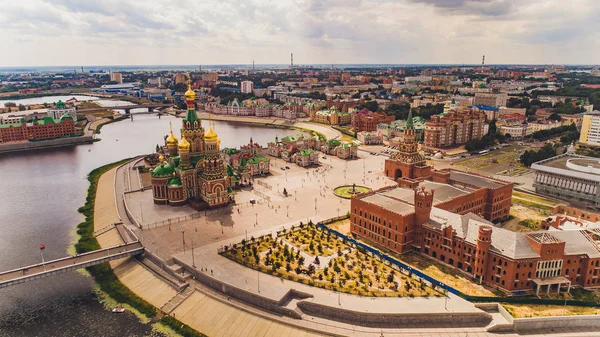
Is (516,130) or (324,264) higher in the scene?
(516,130)

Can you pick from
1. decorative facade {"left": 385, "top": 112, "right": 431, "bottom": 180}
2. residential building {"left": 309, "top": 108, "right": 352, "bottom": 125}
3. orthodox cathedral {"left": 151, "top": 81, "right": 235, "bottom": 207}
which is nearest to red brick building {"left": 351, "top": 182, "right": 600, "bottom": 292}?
orthodox cathedral {"left": 151, "top": 81, "right": 235, "bottom": 207}

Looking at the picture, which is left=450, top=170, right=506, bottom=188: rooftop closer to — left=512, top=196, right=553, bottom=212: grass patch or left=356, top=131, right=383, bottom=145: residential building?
left=512, top=196, right=553, bottom=212: grass patch

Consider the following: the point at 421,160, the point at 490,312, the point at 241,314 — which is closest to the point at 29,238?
the point at 241,314

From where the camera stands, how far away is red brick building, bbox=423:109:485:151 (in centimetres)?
10831

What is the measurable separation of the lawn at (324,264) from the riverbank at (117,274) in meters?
9.26

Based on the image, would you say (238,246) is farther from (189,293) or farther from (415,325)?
(415,325)

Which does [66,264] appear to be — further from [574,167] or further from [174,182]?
[574,167]

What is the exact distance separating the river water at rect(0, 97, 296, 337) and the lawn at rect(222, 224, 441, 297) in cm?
1462

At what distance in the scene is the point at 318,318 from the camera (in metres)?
37.7

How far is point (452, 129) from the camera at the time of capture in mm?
110375

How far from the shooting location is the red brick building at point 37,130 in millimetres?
115812

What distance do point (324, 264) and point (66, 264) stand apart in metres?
29.1

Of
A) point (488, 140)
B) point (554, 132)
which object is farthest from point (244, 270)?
point (554, 132)

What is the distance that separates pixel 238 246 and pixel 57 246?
83.5ft
